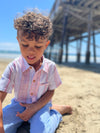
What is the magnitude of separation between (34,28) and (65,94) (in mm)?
1493

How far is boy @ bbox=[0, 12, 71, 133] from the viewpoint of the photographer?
1.12m

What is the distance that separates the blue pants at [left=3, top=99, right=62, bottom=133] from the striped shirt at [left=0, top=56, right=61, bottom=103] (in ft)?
0.39

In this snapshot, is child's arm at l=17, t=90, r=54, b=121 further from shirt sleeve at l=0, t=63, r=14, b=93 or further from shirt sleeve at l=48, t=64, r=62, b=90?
shirt sleeve at l=0, t=63, r=14, b=93

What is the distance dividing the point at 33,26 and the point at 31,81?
1.76 ft

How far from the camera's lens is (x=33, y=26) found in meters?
1.10

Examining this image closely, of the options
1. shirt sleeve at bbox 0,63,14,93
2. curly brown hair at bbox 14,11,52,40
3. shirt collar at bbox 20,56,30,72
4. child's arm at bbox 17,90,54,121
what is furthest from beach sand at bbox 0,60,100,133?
curly brown hair at bbox 14,11,52,40

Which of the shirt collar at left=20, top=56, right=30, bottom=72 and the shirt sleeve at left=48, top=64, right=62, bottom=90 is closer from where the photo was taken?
the shirt collar at left=20, top=56, right=30, bottom=72

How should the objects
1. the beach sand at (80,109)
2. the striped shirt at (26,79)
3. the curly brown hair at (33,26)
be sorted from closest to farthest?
the curly brown hair at (33,26), the striped shirt at (26,79), the beach sand at (80,109)

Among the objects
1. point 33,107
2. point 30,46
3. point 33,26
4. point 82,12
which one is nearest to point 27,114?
point 33,107

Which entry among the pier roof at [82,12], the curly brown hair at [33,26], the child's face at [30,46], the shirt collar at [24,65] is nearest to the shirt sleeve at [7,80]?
the shirt collar at [24,65]

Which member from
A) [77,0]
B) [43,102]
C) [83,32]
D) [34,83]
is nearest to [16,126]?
[43,102]

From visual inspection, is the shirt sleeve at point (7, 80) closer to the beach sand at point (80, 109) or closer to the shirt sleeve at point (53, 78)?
the shirt sleeve at point (53, 78)

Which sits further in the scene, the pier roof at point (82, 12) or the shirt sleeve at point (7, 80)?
the pier roof at point (82, 12)

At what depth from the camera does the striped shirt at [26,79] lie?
3.94ft
